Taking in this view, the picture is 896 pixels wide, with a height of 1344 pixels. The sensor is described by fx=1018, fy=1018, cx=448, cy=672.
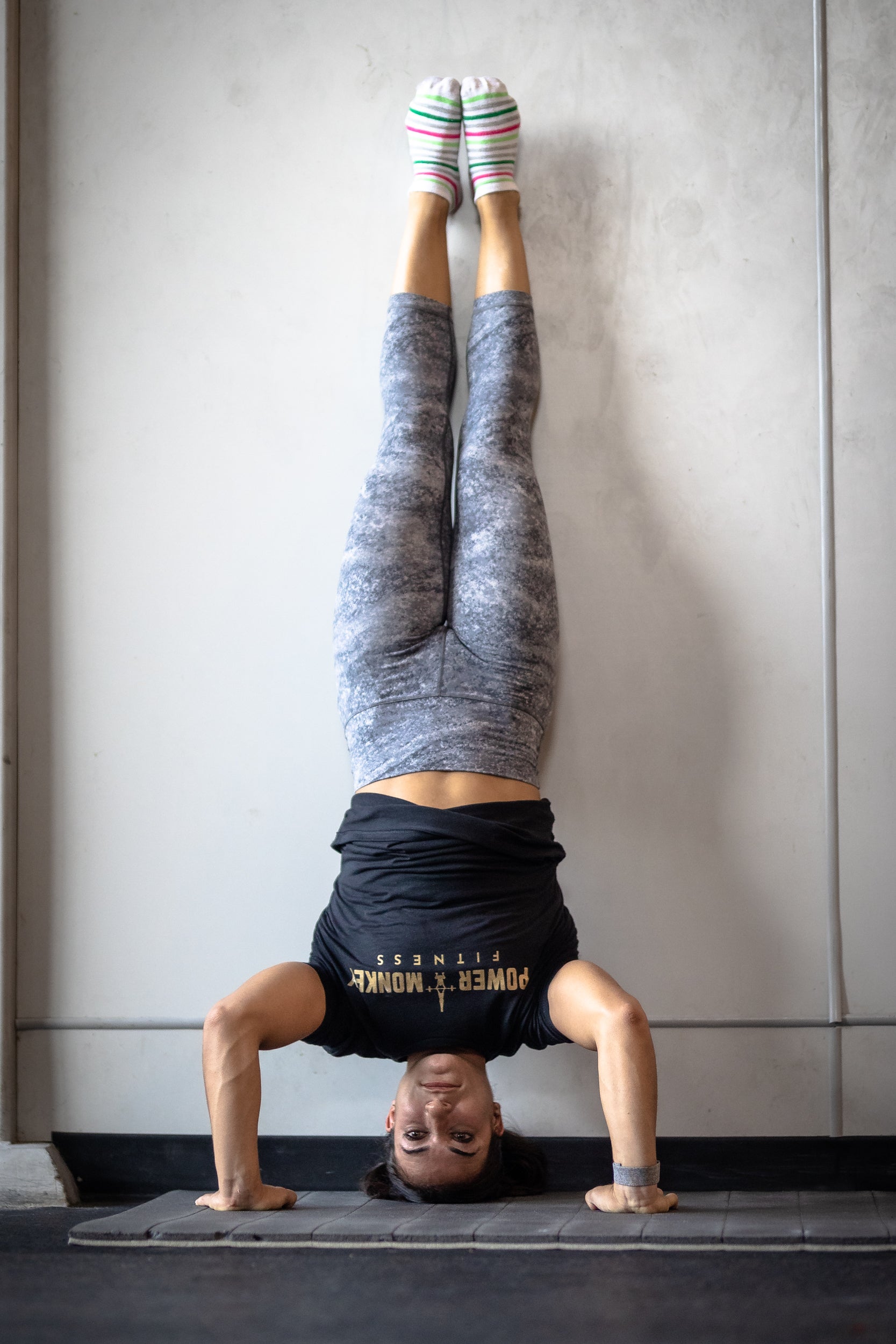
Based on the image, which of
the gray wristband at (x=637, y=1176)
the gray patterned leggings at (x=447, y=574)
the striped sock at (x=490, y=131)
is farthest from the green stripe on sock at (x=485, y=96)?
the gray wristband at (x=637, y=1176)

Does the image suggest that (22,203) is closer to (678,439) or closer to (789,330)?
(678,439)

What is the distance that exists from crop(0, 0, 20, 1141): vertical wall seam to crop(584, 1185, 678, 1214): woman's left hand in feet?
4.30

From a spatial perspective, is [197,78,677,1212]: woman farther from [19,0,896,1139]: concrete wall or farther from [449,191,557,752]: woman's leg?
[19,0,896,1139]: concrete wall

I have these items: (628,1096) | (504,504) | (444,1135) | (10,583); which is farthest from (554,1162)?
(10,583)

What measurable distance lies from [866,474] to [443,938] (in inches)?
52.9

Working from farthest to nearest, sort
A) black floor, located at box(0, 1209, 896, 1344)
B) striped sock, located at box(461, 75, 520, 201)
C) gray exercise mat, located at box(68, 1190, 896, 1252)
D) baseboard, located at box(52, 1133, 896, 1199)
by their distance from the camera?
striped sock, located at box(461, 75, 520, 201) → baseboard, located at box(52, 1133, 896, 1199) → gray exercise mat, located at box(68, 1190, 896, 1252) → black floor, located at box(0, 1209, 896, 1344)

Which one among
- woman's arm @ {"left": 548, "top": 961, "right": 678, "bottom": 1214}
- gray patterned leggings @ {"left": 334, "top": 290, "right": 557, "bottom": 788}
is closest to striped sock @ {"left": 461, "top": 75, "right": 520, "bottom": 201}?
gray patterned leggings @ {"left": 334, "top": 290, "right": 557, "bottom": 788}

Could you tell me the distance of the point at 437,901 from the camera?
73.6 inches

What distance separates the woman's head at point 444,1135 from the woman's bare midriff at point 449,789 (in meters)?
0.46

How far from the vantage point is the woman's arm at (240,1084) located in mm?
1691

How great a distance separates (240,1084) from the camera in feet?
5.62

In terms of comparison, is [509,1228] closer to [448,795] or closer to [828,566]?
[448,795]

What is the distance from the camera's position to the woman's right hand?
66.1 inches

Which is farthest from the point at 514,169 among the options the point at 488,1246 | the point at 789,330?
the point at 488,1246
